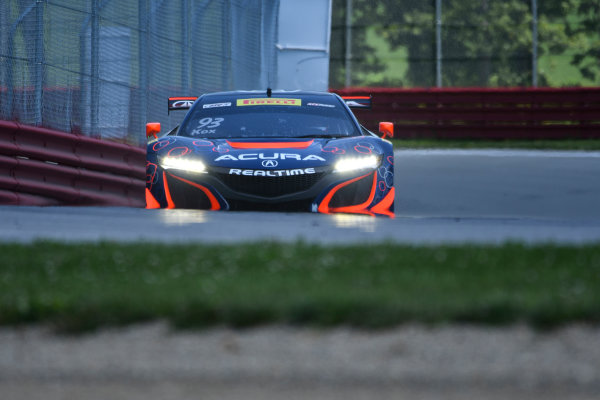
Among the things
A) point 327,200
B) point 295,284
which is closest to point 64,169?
point 327,200

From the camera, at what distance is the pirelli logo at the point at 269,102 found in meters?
9.67

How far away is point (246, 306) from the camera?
14.3 feet

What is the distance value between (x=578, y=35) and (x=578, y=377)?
2766 cm

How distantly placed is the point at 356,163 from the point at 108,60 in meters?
5.12

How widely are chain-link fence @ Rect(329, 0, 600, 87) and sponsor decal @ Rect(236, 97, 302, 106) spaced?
21122 millimetres

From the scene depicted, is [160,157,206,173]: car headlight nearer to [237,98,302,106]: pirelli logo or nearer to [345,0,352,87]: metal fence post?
[237,98,302,106]: pirelli logo

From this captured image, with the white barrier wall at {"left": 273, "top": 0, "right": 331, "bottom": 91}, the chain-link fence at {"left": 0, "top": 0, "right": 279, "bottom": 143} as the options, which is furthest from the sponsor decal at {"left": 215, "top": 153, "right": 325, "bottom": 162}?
the white barrier wall at {"left": 273, "top": 0, "right": 331, "bottom": 91}

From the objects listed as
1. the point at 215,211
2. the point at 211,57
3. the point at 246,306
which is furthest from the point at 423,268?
the point at 211,57

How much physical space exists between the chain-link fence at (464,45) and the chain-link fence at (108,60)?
11.7m

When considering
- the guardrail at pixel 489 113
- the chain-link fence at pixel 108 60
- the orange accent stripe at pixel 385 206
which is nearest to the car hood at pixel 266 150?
the orange accent stripe at pixel 385 206

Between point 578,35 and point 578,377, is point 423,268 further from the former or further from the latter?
point 578,35

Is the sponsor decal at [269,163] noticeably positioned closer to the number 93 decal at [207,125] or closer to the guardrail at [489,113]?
the number 93 decal at [207,125]

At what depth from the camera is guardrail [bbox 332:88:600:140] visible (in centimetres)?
2448

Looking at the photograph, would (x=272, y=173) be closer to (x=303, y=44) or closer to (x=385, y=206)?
(x=385, y=206)
